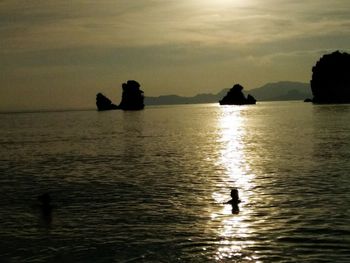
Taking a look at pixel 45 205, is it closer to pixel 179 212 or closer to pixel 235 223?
pixel 179 212

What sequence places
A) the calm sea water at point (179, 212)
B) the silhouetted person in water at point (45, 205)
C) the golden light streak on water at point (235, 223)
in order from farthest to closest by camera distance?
1. the silhouetted person in water at point (45, 205)
2. the calm sea water at point (179, 212)
3. the golden light streak on water at point (235, 223)

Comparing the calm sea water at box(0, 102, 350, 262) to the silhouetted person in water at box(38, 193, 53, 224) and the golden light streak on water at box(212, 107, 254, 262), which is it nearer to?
the golden light streak on water at box(212, 107, 254, 262)

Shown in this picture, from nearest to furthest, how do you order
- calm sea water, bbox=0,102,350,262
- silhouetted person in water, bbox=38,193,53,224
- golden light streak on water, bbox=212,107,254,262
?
golden light streak on water, bbox=212,107,254,262 → calm sea water, bbox=0,102,350,262 → silhouetted person in water, bbox=38,193,53,224

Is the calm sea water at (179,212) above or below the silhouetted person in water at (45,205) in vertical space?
below

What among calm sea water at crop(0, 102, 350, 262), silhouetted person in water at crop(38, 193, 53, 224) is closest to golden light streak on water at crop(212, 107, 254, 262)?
calm sea water at crop(0, 102, 350, 262)

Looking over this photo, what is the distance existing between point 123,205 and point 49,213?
13.5 ft

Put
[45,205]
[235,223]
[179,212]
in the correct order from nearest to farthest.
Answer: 1. [235,223]
2. [179,212]
3. [45,205]

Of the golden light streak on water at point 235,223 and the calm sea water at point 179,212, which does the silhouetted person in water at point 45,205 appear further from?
the golden light streak on water at point 235,223

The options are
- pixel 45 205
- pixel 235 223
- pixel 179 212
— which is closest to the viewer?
pixel 235 223

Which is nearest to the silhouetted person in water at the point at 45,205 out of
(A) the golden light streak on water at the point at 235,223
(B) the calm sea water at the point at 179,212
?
(B) the calm sea water at the point at 179,212

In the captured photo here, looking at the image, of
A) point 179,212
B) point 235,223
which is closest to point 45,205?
point 179,212

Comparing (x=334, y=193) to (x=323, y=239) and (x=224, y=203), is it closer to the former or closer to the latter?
(x=224, y=203)

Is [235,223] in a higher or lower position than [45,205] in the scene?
lower

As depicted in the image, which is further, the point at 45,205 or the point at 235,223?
the point at 45,205
